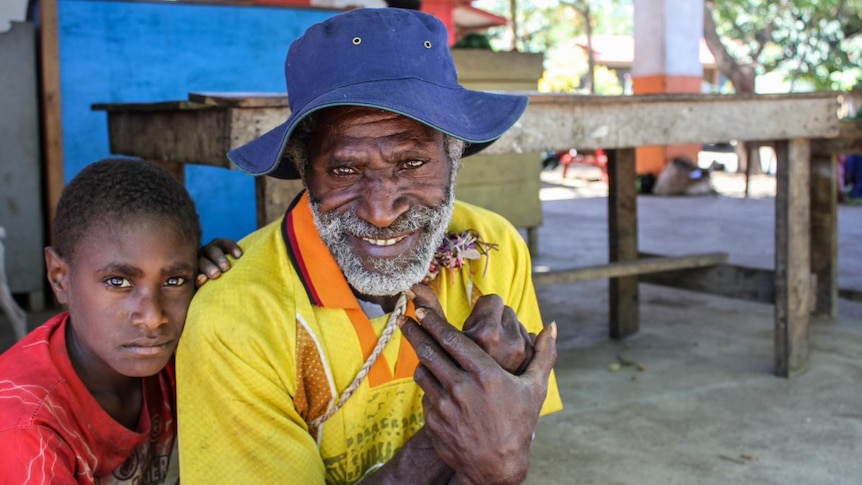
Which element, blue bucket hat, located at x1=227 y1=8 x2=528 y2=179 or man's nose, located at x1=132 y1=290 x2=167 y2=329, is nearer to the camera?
blue bucket hat, located at x1=227 y1=8 x2=528 y2=179

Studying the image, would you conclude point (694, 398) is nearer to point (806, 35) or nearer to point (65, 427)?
point (65, 427)

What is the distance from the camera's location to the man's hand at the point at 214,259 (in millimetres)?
1962

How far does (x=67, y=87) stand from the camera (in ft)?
17.4

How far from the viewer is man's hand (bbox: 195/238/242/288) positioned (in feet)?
6.44

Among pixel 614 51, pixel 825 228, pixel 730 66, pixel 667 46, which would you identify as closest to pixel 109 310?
→ pixel 825 228

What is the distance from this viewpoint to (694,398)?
12.7 ft

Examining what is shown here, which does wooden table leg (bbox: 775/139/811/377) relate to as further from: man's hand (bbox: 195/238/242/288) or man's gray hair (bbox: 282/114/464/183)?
man's hand (bbox: 195/238/242/288)

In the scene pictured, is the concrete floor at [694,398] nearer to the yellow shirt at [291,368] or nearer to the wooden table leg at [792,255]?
the wooden table leg at [792,255]

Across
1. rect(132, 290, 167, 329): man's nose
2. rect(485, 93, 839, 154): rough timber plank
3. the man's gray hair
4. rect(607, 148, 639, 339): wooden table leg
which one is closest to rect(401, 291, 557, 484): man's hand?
the man's gray hair

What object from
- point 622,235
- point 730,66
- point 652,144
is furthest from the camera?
point 730,66

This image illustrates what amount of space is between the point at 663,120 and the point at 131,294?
242cm

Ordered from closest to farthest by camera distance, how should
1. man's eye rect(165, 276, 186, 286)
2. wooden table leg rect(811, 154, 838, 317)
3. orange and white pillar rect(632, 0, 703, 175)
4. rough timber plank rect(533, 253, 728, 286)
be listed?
man's eye rect(165, 276, 186, 286) < rough timber plank rect(533, 253, 728, 286) < wooden table leg rect(811, 154, 838, 317) < orange and white pillar rect(632, 0, 703, 175)

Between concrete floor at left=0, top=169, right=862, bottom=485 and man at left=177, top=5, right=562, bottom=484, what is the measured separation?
4.47 feet

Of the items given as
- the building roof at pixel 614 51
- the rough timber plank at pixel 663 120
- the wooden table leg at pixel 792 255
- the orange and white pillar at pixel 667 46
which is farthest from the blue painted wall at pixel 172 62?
the building roof at pixel 614 51
